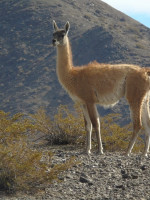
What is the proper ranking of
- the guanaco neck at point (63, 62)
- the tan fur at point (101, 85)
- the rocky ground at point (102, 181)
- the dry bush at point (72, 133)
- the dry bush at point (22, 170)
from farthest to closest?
the dry bush at point (72, 133), the guanaco neck at point (63, 62), the tan fur at point (101, 85), the dry bush at point (22, 170), the rocky ground at point (102, 181)

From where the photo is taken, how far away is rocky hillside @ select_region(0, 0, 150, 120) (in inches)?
3440

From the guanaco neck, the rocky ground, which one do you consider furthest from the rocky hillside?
the rocky ground

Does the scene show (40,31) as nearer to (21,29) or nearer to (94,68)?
(21,29)

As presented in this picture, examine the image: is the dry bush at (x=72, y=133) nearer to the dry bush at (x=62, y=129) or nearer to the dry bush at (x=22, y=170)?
the dry bush at (x=62, y=129)

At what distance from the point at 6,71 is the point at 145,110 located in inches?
3590

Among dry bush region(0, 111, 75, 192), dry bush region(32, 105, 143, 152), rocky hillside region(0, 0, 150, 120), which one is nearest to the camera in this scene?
dry bush region(0, 111, 75, 192)

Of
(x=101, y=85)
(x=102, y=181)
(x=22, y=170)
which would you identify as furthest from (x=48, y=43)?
(x=22, y=170)

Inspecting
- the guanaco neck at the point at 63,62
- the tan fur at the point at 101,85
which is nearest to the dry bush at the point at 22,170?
A: the tan fur at the point at 101,85

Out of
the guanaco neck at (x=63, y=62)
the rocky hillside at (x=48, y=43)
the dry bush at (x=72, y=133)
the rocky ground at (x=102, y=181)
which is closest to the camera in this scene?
the rocky ground at (x=102, y=181)

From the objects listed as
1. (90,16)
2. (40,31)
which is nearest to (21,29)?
(40,31)

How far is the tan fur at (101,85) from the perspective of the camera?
8.88 m

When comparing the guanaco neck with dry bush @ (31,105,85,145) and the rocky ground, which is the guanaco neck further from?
the rocky ground

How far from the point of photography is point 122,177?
7.21 m

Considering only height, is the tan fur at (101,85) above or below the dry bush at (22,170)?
above
